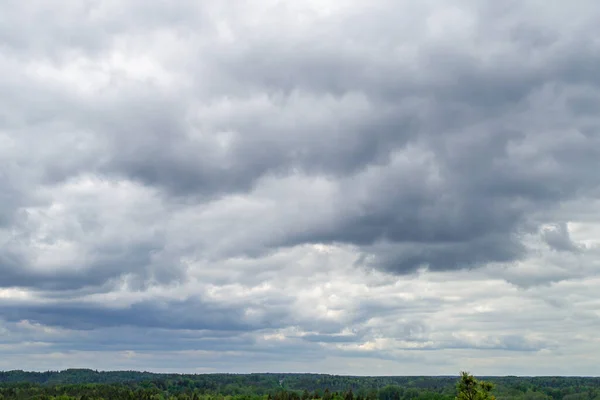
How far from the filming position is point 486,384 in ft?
259
